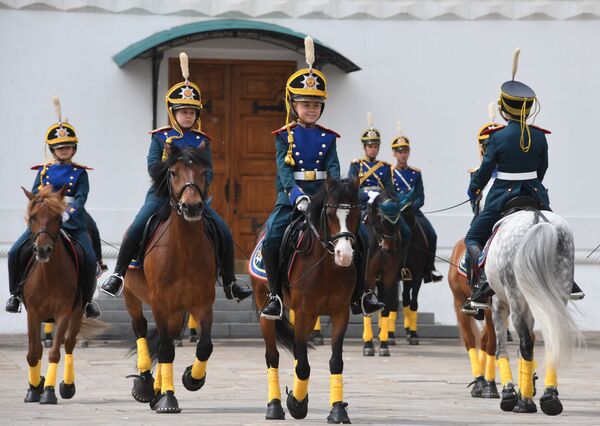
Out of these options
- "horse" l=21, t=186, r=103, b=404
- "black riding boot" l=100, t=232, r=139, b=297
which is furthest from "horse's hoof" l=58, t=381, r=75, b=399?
"black riding boot" l=100, t=232, r=139, b=297

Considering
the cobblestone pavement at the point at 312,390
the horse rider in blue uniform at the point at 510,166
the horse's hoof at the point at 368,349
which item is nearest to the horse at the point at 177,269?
the cobblestone pavement at the point at 312,390

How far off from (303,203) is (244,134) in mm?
12298

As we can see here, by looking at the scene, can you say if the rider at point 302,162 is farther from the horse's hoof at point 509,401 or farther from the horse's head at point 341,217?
the horse's hoof at point 509,401

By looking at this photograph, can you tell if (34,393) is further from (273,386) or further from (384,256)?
(384,256)

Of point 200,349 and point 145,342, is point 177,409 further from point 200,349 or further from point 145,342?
point 145,342

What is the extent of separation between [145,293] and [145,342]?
59cm

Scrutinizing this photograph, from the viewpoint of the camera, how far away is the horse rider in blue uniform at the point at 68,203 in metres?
14.5

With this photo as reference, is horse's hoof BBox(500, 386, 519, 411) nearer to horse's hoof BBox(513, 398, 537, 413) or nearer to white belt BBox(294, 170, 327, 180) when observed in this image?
horse's hoof BBox(513, 398, 537, 413)

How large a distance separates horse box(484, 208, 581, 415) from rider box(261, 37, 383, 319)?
119cm

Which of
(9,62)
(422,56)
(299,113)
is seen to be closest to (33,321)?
(299,113)

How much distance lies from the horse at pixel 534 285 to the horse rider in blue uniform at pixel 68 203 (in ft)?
14.0

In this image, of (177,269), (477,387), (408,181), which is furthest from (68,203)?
(408,181)

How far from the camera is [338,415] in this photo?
452 inches

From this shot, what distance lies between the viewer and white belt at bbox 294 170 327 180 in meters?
12.6
